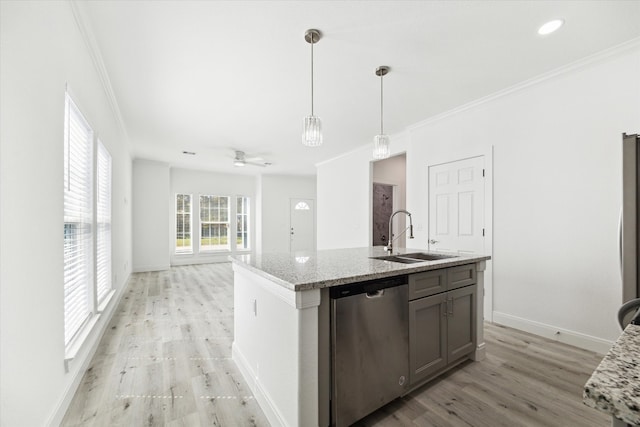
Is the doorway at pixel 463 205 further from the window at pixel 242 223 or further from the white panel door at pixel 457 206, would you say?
the window at pixel 242 223

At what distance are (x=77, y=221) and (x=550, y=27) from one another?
158 inches

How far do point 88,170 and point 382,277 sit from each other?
2766 millimetres

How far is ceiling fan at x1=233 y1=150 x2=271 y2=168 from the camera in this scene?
5.87m

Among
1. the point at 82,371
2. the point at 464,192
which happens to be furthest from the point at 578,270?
the point at 82,371

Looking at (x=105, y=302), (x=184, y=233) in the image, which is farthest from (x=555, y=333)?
(x=184, y=233)

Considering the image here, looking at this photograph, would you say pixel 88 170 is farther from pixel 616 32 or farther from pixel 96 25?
pixel 616 32

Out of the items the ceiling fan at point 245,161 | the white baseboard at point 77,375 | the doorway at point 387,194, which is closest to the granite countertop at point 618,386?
the white baseboard at point 77,375

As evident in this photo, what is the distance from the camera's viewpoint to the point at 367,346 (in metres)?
1.62

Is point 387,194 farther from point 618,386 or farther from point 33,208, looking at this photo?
point 618,386

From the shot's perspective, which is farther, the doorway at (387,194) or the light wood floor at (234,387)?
the doorway at (387,194)

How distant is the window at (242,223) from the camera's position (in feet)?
28.4

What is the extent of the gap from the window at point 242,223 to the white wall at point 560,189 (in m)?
6.67

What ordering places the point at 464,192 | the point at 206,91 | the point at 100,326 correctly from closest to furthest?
the point at 100,326 < the point at 206,91 < the point at 464,192

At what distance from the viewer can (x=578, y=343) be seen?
2611 mm
